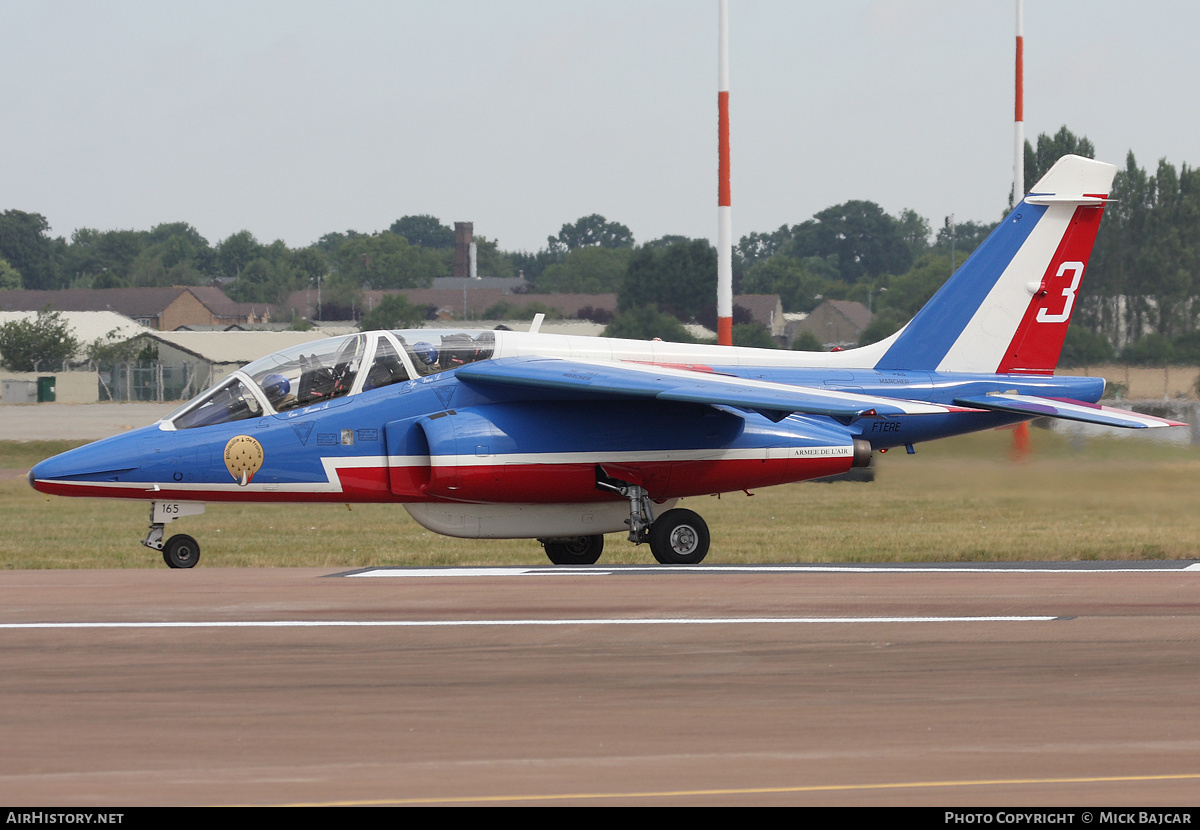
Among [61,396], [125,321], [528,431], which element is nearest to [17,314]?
[125,321]

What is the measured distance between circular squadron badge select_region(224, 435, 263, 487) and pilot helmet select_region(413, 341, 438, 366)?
1801 mm

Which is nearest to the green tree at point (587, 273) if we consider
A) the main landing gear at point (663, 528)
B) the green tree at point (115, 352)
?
the green tree at point (115, 352)

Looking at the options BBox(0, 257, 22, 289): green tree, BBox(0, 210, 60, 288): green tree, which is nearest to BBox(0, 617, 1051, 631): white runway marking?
BBox(0, 257, 22, 289): green tree

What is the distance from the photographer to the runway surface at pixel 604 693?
5.18 m

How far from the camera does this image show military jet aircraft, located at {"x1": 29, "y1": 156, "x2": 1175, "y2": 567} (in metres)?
13.0

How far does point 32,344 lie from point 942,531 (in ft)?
200

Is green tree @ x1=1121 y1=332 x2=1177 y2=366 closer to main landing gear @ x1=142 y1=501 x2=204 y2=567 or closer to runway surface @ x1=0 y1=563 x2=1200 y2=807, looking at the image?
runway surface @ x1=0 y1=563 x2=1200 y2=807

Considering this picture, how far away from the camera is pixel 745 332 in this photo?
55344mm

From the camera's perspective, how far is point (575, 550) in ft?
49.4

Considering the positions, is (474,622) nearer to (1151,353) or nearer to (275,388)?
(275,388)

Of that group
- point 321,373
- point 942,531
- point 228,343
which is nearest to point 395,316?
point 228,343

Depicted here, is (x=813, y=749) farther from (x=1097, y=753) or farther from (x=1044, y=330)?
(x=1044, y=330)

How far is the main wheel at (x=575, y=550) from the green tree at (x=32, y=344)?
60183 mm

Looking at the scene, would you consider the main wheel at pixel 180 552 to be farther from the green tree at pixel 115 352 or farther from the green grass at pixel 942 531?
the green tree at pixel 115 352
